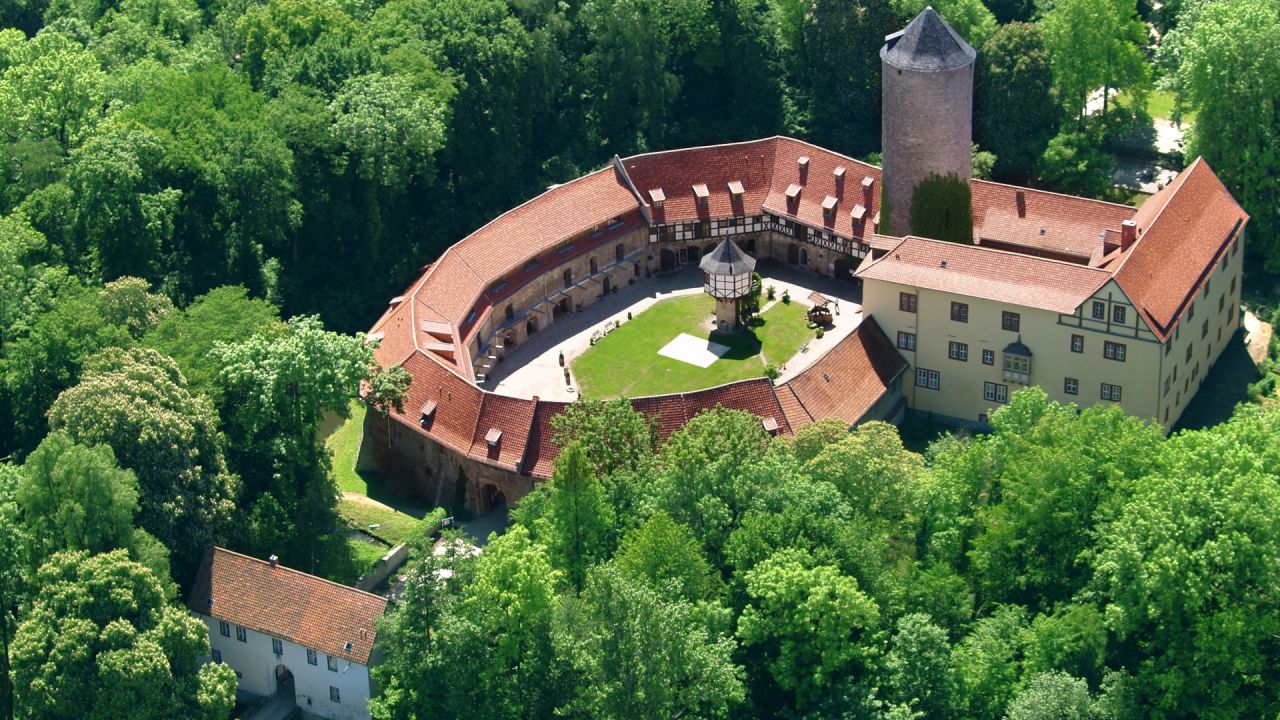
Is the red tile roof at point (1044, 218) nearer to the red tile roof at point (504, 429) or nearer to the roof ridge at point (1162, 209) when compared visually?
the roof ridge at point (1162, 209)

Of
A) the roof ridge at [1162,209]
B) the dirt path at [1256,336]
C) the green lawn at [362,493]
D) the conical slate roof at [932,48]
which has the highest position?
the conical slate roof at [932,48]

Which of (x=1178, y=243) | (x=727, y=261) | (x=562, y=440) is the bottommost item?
(x=562, y=440)

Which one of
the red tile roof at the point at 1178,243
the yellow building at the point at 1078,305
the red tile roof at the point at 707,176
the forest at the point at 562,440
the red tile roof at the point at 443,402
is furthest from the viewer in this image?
the red tile roof at the point at 707,176

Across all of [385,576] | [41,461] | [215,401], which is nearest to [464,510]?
→ [385,576]

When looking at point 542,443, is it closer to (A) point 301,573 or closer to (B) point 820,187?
(A) point 301,573

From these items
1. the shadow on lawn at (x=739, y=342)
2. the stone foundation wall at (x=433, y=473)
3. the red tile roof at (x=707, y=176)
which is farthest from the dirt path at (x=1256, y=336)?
the stone foundation wall at (x=433, y=473)

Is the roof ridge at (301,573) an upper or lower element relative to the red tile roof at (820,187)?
lower

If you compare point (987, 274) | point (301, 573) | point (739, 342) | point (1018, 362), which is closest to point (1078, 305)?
point (1018, 362)
